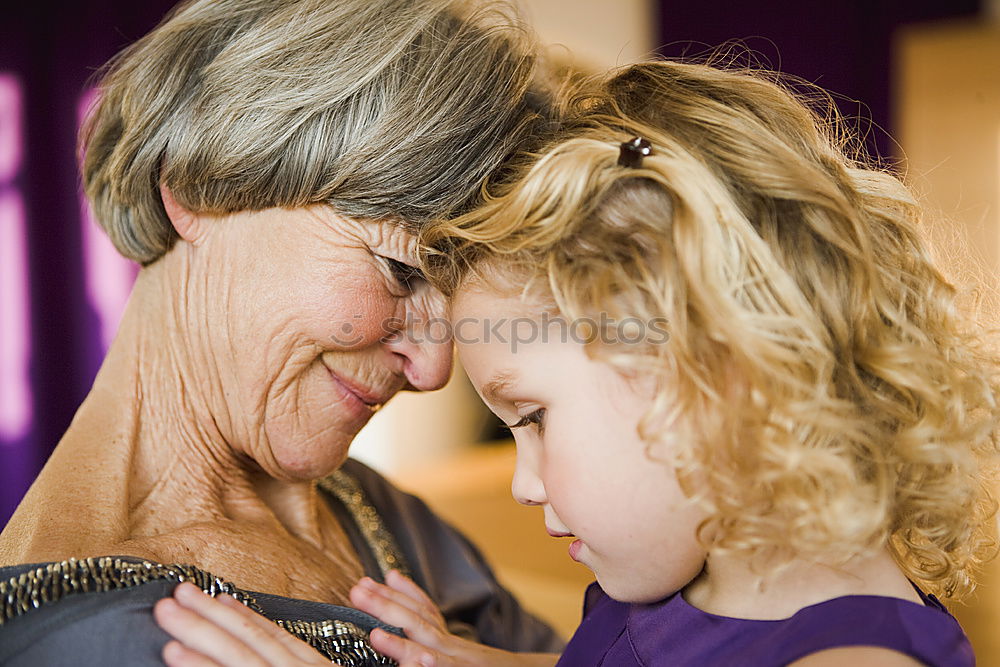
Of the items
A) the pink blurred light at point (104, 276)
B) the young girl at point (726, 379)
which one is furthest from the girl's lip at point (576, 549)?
the pink blurred light at point (104, 276)

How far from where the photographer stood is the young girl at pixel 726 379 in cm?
100

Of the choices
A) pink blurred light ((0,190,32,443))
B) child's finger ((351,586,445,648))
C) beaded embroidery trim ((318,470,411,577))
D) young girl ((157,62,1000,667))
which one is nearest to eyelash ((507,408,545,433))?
young girl ((157,62,1000,667))

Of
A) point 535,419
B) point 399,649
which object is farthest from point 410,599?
point 535,419

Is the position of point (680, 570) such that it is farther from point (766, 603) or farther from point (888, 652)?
point (888, 652)

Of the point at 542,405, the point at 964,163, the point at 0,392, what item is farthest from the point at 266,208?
the point at 964,163

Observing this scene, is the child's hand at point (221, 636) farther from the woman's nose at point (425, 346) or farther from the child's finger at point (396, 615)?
the woman's nose at point (425, 346)

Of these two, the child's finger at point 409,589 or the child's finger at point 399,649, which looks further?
the child's finger at point 409,589

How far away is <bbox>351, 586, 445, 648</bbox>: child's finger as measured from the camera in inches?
52.3

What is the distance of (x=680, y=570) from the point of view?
44.0 inches

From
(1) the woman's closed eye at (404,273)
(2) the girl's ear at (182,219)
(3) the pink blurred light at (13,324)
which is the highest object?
(2) the girl's ear at (182,219)

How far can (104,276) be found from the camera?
145 inches

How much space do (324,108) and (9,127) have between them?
2.79 meters

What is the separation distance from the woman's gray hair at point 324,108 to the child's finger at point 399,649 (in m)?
0.51

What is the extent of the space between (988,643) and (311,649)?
3.19 metres
